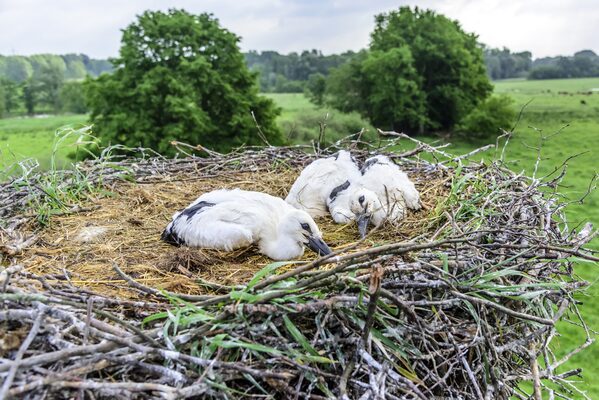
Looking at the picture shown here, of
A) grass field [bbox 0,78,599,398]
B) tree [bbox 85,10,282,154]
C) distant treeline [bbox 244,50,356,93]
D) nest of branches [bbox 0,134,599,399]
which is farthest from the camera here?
distant treeline [bbox 244,50,356,93]

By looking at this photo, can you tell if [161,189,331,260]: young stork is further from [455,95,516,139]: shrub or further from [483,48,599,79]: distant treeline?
[483,48,599,79]: distant treeline

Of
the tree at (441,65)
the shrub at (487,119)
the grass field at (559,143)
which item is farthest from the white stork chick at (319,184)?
the tree at (441,65)

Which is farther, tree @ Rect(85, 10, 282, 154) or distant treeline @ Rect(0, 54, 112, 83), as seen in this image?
distant treeline @ Rect(0, 54, 112, 83)

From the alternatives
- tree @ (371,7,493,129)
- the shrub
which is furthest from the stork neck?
tree @ (371,7,493,129)

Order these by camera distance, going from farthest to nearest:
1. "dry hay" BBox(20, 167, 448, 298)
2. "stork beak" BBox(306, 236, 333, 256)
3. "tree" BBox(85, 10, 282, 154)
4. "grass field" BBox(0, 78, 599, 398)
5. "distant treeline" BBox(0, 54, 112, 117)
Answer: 1. "distant treeline" BBox(0, 54, 112, 117)
2. "tree" BBox(85, 10, 282, 154)
3. "grass field" BBox(0, 78, 599, 398)
4. "stork beak" BBox(306, 236, 333, 256)
5. "dry hay" BBox(20, 167, 448, 298)

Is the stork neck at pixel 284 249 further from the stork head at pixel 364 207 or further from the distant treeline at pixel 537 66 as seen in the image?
the distant treeline at pixel 537 66

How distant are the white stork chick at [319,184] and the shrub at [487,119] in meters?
17.7

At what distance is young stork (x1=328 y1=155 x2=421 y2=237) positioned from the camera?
341 centimetres

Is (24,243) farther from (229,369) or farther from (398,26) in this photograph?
(398,26)

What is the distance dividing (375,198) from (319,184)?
58 centimetres

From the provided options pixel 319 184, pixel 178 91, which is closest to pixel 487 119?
pixel 178 91

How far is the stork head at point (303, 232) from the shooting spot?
117 inches

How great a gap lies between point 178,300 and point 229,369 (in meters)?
0.43

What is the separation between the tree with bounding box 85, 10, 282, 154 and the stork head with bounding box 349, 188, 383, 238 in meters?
8.89
